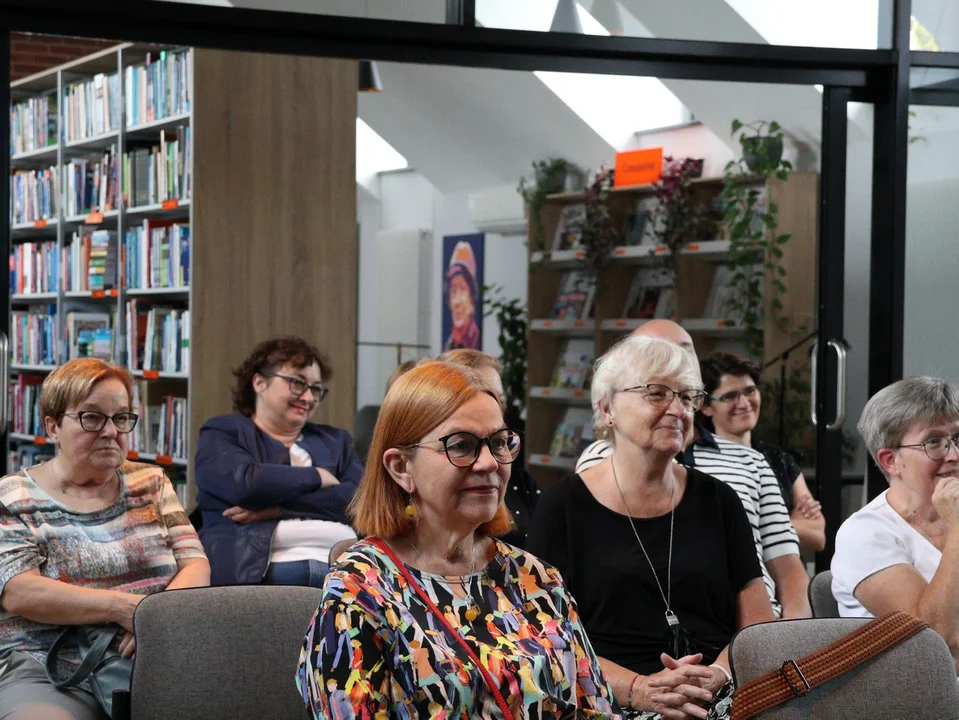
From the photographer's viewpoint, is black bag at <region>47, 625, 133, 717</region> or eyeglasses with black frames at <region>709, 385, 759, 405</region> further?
eyeglasses with black frames at <region>709, 385, 759, 405</region>

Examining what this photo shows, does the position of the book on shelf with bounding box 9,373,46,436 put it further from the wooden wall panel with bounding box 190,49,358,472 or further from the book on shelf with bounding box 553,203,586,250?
the book on shelf with bounding box 553,203,586,250

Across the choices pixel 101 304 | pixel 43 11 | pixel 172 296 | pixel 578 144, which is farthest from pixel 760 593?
pixel 578 144

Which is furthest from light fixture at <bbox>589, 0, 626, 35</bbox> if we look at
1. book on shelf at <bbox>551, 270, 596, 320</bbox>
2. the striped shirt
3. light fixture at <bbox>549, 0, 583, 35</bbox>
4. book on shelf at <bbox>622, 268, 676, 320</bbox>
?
book on shelf at <bbox>551, 270, 596, 320</bbox>

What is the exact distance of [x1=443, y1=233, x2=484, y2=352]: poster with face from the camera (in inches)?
361

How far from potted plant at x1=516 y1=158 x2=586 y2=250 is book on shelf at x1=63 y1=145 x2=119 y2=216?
118 inches

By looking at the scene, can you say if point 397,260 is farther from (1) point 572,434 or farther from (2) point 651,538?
(2) point 651,538

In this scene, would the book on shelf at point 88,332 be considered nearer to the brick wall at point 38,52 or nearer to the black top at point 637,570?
the brick wall at point 38,52

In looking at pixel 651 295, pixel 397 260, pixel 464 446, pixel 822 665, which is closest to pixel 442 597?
pixel 464 446

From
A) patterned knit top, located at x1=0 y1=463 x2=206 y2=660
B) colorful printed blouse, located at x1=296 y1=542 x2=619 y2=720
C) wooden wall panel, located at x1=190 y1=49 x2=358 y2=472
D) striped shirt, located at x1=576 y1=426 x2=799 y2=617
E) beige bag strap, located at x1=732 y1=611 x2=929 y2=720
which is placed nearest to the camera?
colorful printed blouse, located at x1=296 y1=542 x2=619 y2=720

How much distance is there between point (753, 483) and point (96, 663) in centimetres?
178

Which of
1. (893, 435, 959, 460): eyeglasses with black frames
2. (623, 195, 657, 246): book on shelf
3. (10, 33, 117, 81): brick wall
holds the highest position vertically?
(10, 33, 117, 81): brick wall

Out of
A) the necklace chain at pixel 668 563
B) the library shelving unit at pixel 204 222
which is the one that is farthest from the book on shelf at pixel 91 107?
the necklace chain at pixel 668 563

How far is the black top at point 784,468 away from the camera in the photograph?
151 inches

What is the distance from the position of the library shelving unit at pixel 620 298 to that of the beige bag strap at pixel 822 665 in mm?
4589
